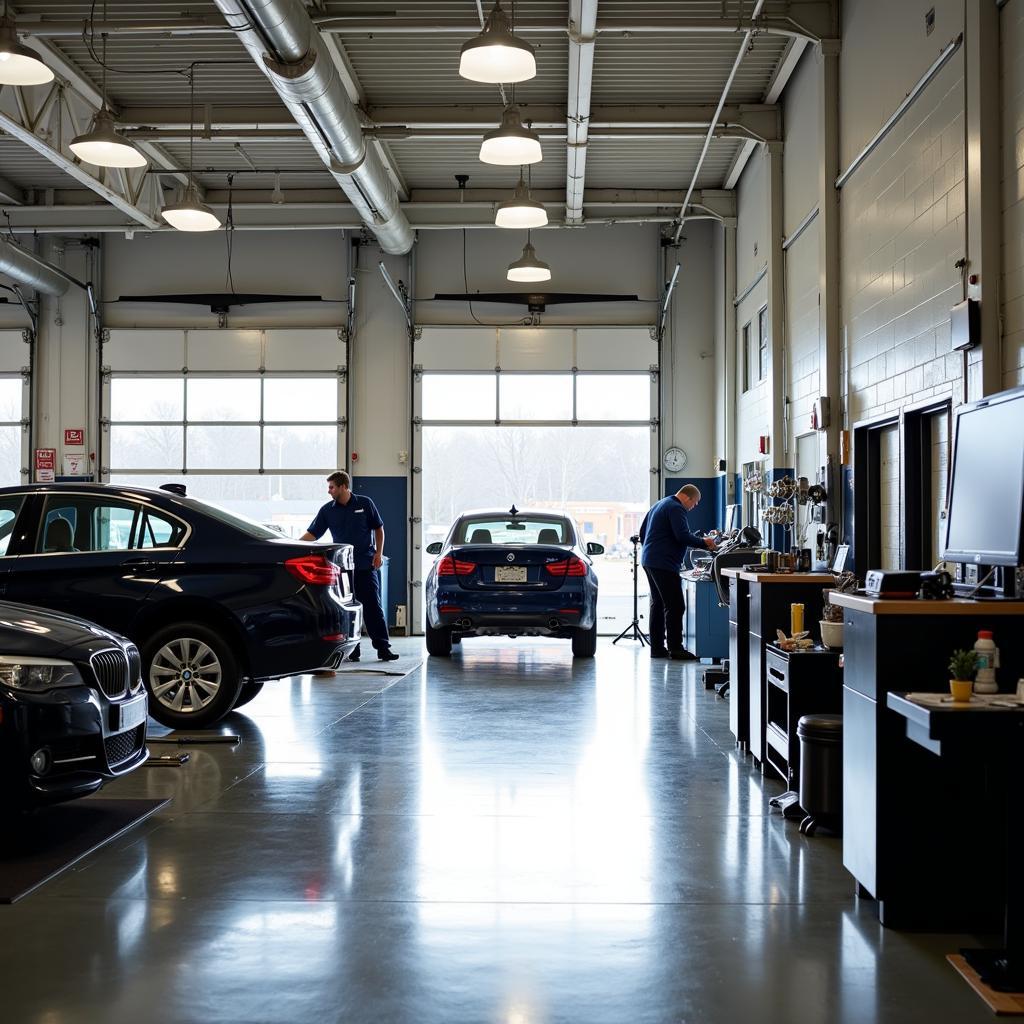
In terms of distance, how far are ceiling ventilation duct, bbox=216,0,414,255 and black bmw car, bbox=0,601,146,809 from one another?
466 cm

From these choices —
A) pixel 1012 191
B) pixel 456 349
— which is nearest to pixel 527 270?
pixel 456 349

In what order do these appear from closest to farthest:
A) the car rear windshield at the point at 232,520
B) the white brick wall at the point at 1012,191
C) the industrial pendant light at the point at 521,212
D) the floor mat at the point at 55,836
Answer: the floor mat at the point at 55,836, the white brick wall at the point at 1012,191, the car rear windshield at the point at 232,520, the industrial pendant light at the point at 521,212

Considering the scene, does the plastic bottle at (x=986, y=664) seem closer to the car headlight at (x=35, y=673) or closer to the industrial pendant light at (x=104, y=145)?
the car headlight at (x=35, y=673)

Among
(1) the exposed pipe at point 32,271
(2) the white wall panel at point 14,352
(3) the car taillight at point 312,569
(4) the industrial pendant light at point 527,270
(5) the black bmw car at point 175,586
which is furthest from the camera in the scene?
(2) the white wall panel at point 14,352

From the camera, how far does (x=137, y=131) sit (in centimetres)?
1182

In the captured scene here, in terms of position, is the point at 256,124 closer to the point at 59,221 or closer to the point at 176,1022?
the point at 59,221

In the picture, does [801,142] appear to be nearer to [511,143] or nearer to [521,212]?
[521,212]

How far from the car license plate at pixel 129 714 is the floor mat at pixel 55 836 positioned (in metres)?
0.42

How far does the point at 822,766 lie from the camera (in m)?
4.70

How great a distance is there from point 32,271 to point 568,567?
8532mm

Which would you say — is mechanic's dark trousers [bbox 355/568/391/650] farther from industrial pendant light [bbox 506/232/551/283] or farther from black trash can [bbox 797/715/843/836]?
black trash can [bbox 797/715/843/836]

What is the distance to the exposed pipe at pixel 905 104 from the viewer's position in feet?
21.9

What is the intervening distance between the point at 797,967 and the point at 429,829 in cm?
192

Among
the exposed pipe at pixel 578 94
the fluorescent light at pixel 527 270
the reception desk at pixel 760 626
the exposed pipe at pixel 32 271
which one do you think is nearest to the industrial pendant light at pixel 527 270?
the fluorescent light at pixel 527 270
